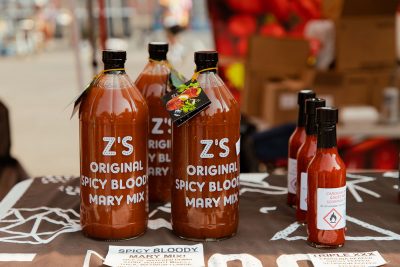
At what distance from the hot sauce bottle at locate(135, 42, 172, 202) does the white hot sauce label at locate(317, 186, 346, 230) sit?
0.36 m

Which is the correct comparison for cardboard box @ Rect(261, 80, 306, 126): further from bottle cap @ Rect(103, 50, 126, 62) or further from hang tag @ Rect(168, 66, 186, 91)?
bottle cap @ Rect(103, 50, 126, 62)

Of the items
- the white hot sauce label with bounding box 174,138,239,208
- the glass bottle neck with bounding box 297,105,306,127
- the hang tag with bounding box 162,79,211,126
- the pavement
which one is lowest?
the pavement

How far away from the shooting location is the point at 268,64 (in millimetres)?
3549

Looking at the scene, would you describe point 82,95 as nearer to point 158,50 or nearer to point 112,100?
point 112,100

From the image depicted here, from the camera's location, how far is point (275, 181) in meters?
1.65

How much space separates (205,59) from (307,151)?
265mm

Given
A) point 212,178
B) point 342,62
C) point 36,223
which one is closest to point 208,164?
point 212,178

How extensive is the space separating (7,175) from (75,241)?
792 mm

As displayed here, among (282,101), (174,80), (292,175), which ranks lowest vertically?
(282,101)

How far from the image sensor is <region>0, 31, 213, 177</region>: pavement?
5.21 metres

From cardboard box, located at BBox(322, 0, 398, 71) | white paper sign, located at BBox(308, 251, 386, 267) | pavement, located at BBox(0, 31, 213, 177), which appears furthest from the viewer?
pavement, located at BBox(0, 31, 213, 177)

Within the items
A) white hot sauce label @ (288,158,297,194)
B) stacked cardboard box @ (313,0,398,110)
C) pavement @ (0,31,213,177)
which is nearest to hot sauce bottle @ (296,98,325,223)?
white hot sauce label @ (288,158,297,194)

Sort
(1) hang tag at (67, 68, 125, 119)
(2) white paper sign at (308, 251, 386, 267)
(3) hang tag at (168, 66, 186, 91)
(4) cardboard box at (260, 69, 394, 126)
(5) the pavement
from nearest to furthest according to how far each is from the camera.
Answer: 1. (2) white paper sign at (308, 251, 386, 267)
2. (1) hang tag at (67, 68, 125, 119)
3. (3) hang tag at (168, 66, 186, 91)
4. (4) cardboard box at (260, 69, 394, 126)
5. (5) the pavement

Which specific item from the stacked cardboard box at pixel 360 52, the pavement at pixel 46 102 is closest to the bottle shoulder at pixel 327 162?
the pavement at pixel 46 102
